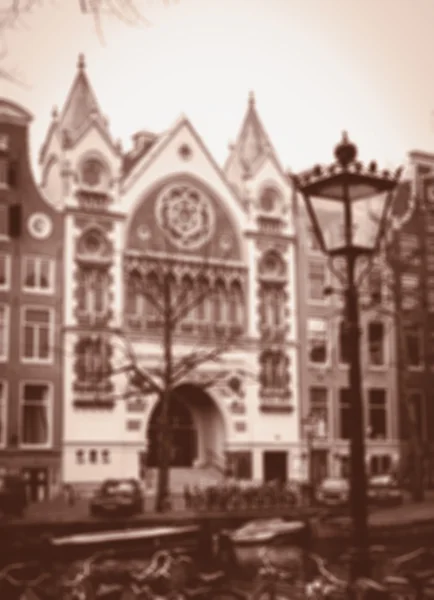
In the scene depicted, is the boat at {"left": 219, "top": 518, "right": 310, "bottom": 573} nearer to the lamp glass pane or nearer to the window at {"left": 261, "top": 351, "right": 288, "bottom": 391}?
the window at {"left": 261, "top": 351, "right": 288, "bottom": 391}

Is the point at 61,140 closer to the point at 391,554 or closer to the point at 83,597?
the point at 83,597

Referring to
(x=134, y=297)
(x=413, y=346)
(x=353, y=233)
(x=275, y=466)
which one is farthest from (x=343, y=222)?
(x=413, y=346)

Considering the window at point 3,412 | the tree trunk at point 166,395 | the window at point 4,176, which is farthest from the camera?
the tree trunk at point 166,395

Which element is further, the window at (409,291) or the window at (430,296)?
the window at (430,296)

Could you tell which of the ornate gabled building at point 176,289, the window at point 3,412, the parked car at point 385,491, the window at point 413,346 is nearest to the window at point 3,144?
the ornate gabled building at point 176,289

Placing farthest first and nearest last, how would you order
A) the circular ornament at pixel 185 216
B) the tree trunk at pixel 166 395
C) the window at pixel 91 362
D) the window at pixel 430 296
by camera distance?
the window at pixel 430 296
the circular ornament at pixel 185 216
the tree trunk at pixel 166 395
the window at pixel 91 362

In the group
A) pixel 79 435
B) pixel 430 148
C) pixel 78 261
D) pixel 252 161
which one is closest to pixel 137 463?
pixel 79 435

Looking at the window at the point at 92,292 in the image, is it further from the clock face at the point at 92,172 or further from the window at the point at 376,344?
Answer: the window at the point at 376,344

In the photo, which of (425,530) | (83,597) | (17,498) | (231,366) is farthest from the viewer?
(425,530)
